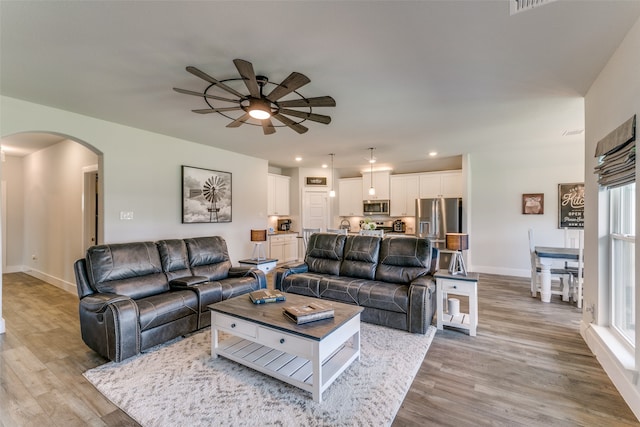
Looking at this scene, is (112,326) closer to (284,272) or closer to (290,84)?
(284,272)

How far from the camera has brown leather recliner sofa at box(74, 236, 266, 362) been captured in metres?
2.62

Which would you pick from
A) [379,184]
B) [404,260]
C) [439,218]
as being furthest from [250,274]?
[379,184]

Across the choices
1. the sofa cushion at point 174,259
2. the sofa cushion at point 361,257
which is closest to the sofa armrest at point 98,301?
the sofa cushion at point 174,259

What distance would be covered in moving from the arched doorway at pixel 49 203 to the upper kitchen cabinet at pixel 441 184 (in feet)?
21.2

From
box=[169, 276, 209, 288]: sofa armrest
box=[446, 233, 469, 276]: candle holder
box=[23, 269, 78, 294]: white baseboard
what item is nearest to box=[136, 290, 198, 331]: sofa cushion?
box=[169, 276, 209, 288]: sofa armrest

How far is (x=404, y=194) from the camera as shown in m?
7.32

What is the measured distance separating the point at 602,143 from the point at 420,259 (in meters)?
2.10

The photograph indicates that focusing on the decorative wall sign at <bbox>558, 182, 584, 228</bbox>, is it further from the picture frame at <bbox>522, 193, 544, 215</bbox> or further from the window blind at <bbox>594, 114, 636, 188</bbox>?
the window blind at <bbox>594, 114, 636, 188</bbox>

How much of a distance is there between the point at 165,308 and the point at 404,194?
236 inches

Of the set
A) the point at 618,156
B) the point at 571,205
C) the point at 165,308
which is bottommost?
the point at 165,308

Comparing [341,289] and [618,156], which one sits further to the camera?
[341,289]

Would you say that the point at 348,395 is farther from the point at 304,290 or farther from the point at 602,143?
the point at 602,143

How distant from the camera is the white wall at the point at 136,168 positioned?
3469 mm

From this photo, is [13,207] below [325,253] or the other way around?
the other way around
